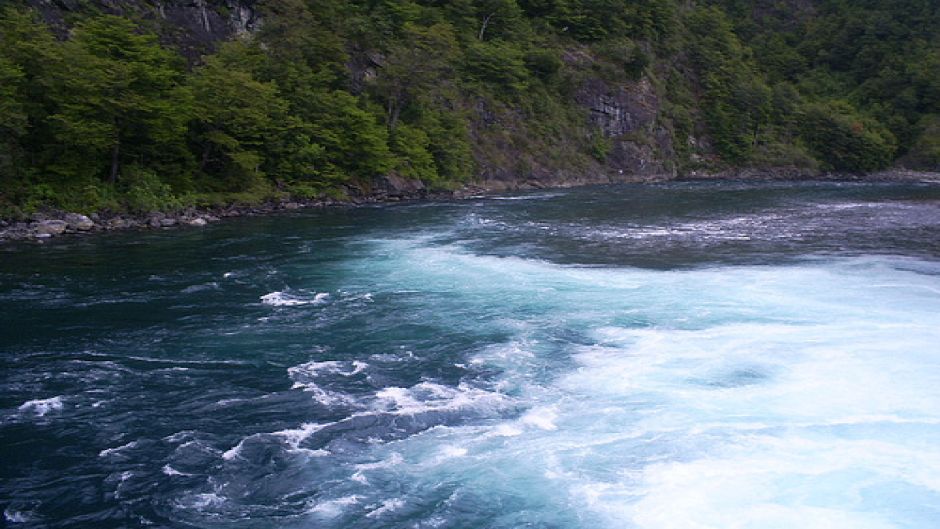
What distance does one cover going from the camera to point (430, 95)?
47469 millimetres

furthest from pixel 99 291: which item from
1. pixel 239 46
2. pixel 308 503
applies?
pixel 239 46

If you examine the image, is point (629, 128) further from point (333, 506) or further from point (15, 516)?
point (15, 516)

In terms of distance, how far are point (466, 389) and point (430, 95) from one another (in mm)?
38561

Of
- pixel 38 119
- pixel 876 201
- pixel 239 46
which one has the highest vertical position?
pixel 239 46

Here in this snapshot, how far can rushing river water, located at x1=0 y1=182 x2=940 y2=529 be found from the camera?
7906mm

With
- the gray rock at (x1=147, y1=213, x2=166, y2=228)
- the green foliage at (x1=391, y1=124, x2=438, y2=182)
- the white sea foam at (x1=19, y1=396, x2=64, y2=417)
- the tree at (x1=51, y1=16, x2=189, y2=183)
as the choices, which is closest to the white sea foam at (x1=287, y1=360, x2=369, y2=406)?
the white sea foam at (x1=19, y1=396, x2=64, y2=417)

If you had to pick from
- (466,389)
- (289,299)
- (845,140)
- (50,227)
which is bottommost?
(466,389)

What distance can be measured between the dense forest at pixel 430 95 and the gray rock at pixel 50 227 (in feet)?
3.18

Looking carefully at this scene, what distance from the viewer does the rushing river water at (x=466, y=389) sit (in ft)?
25.9

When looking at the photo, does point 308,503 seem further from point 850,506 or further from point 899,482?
point 899,482

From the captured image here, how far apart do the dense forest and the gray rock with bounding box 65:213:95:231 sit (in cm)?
82

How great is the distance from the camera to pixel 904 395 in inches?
423

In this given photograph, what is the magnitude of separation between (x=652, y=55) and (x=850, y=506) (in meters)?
67.4

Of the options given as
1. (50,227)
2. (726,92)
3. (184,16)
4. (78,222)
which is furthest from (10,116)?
(726,92)
